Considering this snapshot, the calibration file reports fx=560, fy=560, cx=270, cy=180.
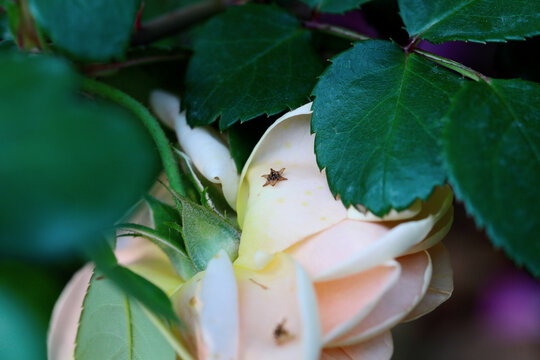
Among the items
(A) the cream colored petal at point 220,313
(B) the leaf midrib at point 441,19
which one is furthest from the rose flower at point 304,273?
(B) the leaf midrib at point 441,19

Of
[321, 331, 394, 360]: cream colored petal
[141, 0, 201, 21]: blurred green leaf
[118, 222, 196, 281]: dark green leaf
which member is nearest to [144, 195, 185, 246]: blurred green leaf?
[118, 222, 196, 281]: dark green leaf

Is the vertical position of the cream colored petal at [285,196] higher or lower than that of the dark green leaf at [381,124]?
lower

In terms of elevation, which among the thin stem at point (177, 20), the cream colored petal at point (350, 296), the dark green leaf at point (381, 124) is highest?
the dark green leaf at point (381, 124)

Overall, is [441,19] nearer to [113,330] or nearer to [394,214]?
[394,214]

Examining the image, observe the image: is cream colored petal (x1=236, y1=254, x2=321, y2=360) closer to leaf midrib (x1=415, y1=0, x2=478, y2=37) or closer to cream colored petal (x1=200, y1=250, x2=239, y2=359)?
cream colored petal (x1=200, y1=250, x2=239, y2=359)

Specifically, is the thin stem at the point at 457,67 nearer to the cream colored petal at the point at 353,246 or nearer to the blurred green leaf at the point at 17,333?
the cream colored petal at the point at 353,246

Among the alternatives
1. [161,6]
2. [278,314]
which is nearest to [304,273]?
[278,314]
